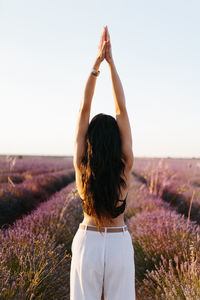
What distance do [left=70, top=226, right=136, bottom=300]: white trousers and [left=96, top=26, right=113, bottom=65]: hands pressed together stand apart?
44.3 inches

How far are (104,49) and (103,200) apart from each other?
39.2 inches

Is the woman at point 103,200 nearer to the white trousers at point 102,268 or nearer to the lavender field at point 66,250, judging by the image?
the white trousers at point 102,268

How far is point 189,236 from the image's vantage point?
11.8ft

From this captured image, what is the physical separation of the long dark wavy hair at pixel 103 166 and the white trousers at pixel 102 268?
7.3 inches

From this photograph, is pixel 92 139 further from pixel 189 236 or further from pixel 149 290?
pixel 189 236

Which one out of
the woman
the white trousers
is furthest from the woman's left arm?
the white trousers

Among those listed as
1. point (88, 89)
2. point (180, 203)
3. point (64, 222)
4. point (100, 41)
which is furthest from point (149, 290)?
point (180, 203)

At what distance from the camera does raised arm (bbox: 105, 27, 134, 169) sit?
173 cm

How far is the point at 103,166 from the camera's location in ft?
5.50

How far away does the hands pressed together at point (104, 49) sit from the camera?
6.14ft

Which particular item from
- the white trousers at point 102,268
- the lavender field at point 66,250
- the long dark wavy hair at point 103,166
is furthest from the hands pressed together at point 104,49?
the lavender field at point 66,250

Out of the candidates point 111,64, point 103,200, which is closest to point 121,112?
point 111,64

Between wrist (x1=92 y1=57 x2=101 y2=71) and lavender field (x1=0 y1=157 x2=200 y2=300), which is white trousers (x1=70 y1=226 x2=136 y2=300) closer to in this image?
lavender field (x1=0 y1=157 x2=200 y2=300)

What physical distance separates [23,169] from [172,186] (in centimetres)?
908
